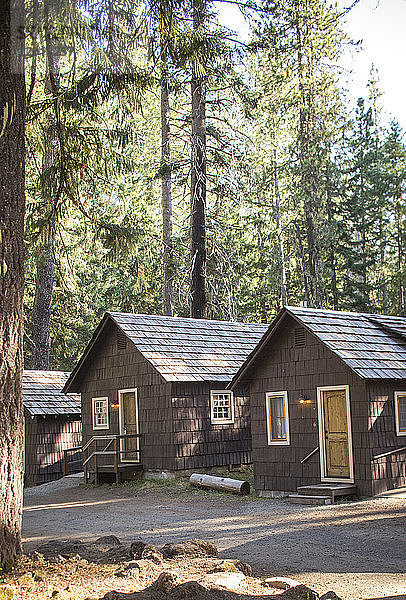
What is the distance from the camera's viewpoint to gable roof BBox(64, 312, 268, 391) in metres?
19.4

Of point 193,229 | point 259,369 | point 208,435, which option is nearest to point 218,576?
point 259,369

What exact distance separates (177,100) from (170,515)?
21.4 meters

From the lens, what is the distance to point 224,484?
54.4ft

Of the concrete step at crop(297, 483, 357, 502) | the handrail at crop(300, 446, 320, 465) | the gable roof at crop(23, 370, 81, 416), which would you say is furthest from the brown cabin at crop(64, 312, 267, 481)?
the concrete step at crop(297, 483, 357, 502)

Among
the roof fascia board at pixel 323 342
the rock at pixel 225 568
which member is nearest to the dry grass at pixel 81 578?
the rock at pixel 225 568

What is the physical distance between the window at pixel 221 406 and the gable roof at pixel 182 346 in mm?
502

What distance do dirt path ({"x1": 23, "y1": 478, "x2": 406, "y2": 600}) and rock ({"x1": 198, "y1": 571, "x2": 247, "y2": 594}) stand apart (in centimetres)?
105

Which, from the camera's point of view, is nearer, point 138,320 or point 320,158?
point 138,320

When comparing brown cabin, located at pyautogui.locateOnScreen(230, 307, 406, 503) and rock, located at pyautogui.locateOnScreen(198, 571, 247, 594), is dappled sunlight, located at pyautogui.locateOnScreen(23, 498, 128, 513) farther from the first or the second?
rock, located at pyautogui.locateOnScreen(198, 571, 247, 594)

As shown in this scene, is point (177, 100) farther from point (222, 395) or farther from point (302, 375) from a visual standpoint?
A: point (302, 375)

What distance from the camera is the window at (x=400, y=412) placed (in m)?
14.9

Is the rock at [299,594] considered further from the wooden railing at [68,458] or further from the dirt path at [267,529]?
A: the wooden railing at [68,458]

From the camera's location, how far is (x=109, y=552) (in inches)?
298

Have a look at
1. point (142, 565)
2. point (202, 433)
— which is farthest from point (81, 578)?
point (202, 433)
